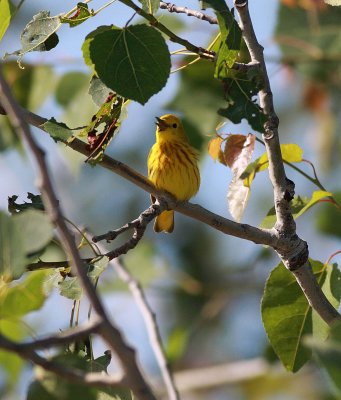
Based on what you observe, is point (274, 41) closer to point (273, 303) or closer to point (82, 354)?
point (273, 303)

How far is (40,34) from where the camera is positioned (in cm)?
181

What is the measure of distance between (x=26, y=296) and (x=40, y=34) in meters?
0.69

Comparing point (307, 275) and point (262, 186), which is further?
point (262, 186)

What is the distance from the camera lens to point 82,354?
1.78 meters

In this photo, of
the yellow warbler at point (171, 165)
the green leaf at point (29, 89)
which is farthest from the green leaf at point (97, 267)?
the green leaf at point (29, 89)

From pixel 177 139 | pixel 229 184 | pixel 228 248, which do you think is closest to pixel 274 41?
pixel 177 139

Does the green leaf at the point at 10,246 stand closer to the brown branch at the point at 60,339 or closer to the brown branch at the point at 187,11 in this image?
the brown branch at the point at 60,339

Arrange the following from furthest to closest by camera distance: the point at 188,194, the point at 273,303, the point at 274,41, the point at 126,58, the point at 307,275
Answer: the point at 274,41 → the point at 188,194 → the point at 273,303 → the point at 307,275 → the point at 126,58

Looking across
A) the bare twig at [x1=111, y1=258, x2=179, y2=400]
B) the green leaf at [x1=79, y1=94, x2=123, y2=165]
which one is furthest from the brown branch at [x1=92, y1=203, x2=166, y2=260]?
the bare twig at [x1=111, y1=258, x2=179, y2=400]

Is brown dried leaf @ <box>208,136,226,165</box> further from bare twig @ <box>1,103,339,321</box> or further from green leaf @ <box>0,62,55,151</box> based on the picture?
green leaf @ <box>0,62,55,151</box>

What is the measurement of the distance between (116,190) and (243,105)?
16.9 ft

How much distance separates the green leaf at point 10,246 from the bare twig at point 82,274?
18 cm

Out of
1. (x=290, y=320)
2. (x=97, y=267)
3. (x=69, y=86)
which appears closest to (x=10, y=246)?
(x=97, y=267)

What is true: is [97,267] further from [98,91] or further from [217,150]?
[217,150]
